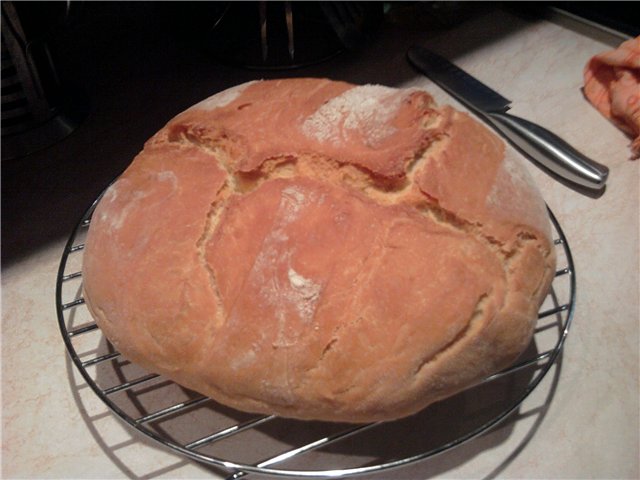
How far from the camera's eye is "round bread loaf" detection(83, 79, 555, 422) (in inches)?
26.0

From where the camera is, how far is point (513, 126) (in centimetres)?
116

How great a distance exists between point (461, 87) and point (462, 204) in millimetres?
649

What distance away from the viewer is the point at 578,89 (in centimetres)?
128

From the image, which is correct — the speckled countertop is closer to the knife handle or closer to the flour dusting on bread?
the knife handle

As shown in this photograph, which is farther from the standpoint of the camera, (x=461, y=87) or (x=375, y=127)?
(x=461, y=87)

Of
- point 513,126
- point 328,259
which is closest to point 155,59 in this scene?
point 513,126

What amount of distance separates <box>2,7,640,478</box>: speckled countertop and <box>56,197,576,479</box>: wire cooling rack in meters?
0.03

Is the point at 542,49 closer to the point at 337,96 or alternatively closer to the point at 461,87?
the point at 461,87

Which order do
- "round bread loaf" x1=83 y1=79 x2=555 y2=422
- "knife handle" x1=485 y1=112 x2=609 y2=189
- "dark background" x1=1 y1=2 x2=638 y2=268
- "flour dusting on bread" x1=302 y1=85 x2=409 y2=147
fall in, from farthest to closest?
"dark background" x1=1 y1=2 x2=638 y2=268 < "knife handle" x1=485 y1=112 x2=609 y2=189 < "flour dusting on bread" x1=302 y1=85 x2=409 y2=147 < "round bread loaf" x1=83 y1=79 x2=555 y2=422

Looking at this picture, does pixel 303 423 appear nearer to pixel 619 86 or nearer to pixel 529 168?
pixel 529 168

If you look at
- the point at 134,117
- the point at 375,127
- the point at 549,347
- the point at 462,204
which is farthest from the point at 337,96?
the point at 134,117

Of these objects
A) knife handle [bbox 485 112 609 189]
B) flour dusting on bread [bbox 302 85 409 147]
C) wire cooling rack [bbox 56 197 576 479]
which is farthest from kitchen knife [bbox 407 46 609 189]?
flour dusting on bread [bbox 302 85 409 147]

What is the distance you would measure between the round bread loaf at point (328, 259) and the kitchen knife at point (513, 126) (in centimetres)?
34

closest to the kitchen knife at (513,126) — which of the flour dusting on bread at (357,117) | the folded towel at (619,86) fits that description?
the folded towel at (619,86)
